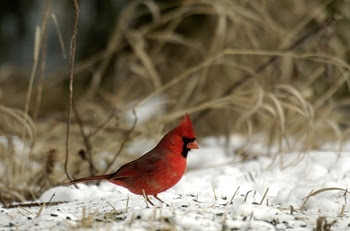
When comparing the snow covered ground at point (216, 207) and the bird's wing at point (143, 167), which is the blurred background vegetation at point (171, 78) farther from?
the bird's wing at point (143, 167)

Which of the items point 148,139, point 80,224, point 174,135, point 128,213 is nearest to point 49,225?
point 80,224

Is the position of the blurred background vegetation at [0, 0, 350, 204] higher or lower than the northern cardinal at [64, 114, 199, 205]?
higher

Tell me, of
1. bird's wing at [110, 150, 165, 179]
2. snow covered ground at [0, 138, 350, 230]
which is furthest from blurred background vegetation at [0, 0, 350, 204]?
bird's wing at [110, 150, 165, 179]

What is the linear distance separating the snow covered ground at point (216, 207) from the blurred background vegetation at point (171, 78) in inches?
10.6

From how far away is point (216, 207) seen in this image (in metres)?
2.12

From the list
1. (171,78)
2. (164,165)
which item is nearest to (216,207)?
(164,165)

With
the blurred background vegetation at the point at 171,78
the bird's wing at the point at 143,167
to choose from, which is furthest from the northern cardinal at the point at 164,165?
the blurred background vegetation at the point at 171,78

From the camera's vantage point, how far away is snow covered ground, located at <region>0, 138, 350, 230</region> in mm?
1928

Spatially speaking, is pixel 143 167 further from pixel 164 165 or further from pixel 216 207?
pixel 216 207

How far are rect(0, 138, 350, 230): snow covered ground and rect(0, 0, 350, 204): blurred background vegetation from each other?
0.88ft

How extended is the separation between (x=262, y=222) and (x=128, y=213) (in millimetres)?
420

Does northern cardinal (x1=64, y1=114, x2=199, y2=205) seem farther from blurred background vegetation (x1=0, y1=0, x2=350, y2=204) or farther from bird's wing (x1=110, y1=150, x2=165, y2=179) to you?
blurred background vegetation (x1=0, y1=0, x2=350, y2=204)

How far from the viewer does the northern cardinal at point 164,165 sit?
2.12 m

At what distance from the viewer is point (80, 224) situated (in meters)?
1.88
